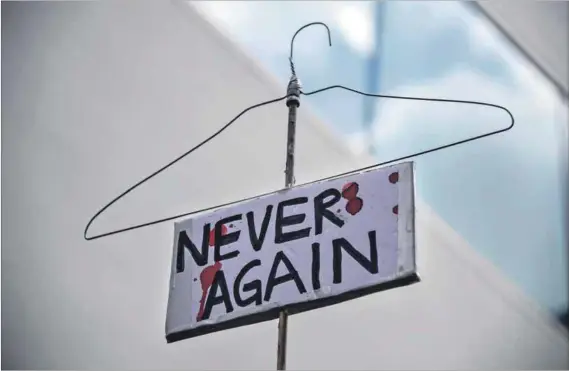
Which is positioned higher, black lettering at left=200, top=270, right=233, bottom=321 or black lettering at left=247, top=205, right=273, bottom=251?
black lettering at left=247, top=205, right=273, bottom=251

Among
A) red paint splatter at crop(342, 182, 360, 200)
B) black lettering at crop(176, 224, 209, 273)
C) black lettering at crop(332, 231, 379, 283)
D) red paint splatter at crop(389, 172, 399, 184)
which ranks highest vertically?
red paint splatter at crop(389, 172, 399, 184)

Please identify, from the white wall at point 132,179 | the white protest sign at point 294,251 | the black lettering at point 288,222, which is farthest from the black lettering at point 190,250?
the white wall at point 132,179

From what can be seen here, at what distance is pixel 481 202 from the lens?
252cm

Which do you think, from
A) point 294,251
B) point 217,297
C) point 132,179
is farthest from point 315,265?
point 132,179

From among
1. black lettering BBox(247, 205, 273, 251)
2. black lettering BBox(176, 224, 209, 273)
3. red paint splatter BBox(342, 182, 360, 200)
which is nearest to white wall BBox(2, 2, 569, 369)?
black lettering BBox(176, 224, 209, 273)

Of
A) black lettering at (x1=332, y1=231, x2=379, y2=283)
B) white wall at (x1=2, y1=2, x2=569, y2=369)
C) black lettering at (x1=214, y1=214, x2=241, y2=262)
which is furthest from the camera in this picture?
white wall at (x1=2, y1=2, x2=569, y2=369)

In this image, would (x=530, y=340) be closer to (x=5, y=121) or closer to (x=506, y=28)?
(x=506, y=28)

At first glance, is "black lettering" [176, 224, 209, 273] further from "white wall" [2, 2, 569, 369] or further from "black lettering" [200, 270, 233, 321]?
"white wall" [2, 2, 569, 369]

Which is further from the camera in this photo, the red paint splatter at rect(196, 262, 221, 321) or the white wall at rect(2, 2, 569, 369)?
the white wall at rect(2, 2, 569, 369)

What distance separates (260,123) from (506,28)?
3.07 ft

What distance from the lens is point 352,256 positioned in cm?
99

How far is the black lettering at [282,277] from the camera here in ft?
3.27

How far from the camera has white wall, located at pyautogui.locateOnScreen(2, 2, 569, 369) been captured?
5.65 ft

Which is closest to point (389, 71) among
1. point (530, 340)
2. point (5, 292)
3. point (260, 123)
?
point (260, 123)
